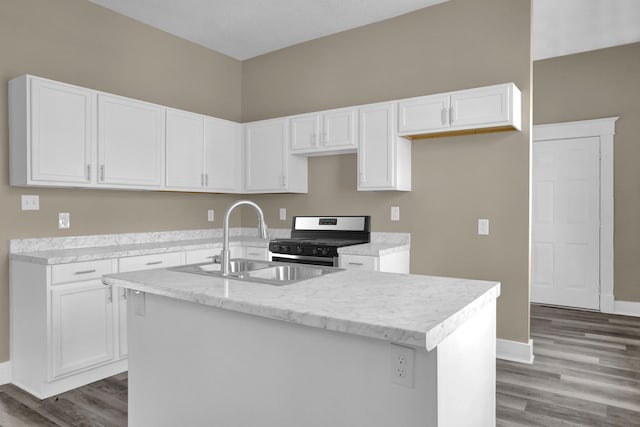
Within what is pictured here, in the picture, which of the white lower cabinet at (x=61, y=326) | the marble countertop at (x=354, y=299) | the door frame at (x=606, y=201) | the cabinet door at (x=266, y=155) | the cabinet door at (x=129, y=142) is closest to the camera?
the marble countertop at (x=354, y=299)

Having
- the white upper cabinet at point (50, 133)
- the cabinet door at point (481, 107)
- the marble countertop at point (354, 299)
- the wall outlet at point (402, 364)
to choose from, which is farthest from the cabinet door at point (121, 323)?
the cabinet door at point (481, 107)

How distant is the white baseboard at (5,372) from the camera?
9.88ft

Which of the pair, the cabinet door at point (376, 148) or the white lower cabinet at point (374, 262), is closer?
the white lower cabinet at point (374, 262)

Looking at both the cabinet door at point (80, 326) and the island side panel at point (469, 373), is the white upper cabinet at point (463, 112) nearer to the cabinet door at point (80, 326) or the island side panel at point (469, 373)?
the island side panel at point (469, 373)

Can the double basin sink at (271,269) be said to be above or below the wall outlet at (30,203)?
below

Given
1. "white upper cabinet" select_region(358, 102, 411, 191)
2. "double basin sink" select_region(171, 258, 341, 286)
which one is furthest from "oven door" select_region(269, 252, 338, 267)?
"double basin sink" select_region(171, 258, 341, 286)

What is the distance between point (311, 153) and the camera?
4191mm

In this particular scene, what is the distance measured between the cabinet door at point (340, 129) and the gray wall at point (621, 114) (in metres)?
3.05

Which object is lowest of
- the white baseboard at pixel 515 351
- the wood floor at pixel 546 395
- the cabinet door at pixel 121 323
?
the wood floor at pixel 546 395

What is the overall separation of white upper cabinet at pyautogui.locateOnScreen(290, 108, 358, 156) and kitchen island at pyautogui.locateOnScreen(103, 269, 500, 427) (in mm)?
2030

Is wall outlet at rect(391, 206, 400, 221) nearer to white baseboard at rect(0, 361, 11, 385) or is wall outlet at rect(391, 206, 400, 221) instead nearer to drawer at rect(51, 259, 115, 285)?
drawer at rect(51, 259, 115, 285)

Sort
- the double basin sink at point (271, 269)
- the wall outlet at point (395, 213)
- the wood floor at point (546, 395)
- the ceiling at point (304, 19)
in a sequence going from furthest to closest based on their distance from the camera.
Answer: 1. the wall outlet at point (395, 213)
2. the ceiling at point (304, 19)
3. the wood floor at point (546, 395)
4. the double basin sink at point (271, 269)

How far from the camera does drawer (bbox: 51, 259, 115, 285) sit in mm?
2797

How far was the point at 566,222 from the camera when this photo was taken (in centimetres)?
511
